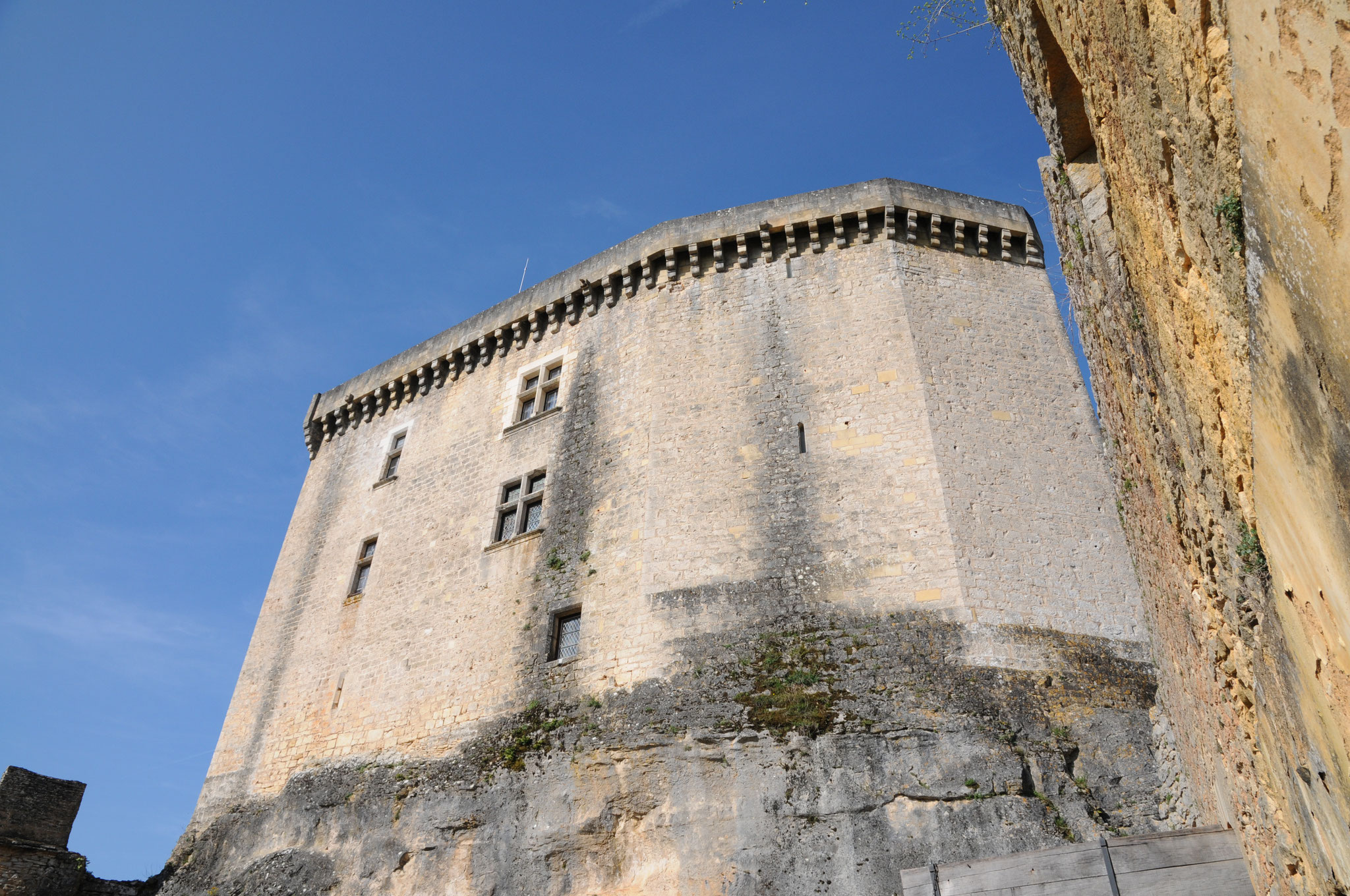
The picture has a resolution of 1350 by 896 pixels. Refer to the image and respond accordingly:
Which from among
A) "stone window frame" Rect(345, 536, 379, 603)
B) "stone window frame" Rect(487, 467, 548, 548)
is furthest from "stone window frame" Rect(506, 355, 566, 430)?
"stone window frame" Rect(345, 536, 379, 603)

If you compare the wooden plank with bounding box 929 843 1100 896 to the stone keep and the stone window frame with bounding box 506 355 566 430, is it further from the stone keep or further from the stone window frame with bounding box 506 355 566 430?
the stone window frame with bounding box 506 355 566 430

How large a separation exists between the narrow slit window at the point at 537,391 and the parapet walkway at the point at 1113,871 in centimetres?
848

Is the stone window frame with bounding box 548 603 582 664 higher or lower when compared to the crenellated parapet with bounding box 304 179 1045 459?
lower

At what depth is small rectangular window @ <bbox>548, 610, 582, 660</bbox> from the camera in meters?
10.2

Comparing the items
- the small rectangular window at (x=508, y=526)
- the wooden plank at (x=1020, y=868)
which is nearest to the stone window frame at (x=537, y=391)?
the small rectangular window at (x=508, y=526)

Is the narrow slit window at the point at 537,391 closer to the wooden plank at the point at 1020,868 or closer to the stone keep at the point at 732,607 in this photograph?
the stone keep at the point at 732,607

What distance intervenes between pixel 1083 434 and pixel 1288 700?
8137mm

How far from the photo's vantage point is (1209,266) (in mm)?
2391

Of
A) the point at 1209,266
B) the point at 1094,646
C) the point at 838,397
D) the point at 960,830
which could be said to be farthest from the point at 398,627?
the point at 1209,266

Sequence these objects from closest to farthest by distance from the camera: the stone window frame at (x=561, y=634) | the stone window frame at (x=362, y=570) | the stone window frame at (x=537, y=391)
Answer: the stone window frame at (x=561, y=634)
the stone window frame at (x=537, y=391)
the stone window frame at (x=362, y=570)

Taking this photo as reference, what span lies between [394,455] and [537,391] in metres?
3.06

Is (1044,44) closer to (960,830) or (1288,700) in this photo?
(1288,700)

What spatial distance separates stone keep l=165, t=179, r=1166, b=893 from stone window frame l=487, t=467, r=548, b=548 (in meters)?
0.09

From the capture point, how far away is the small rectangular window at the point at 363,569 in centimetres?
1307
